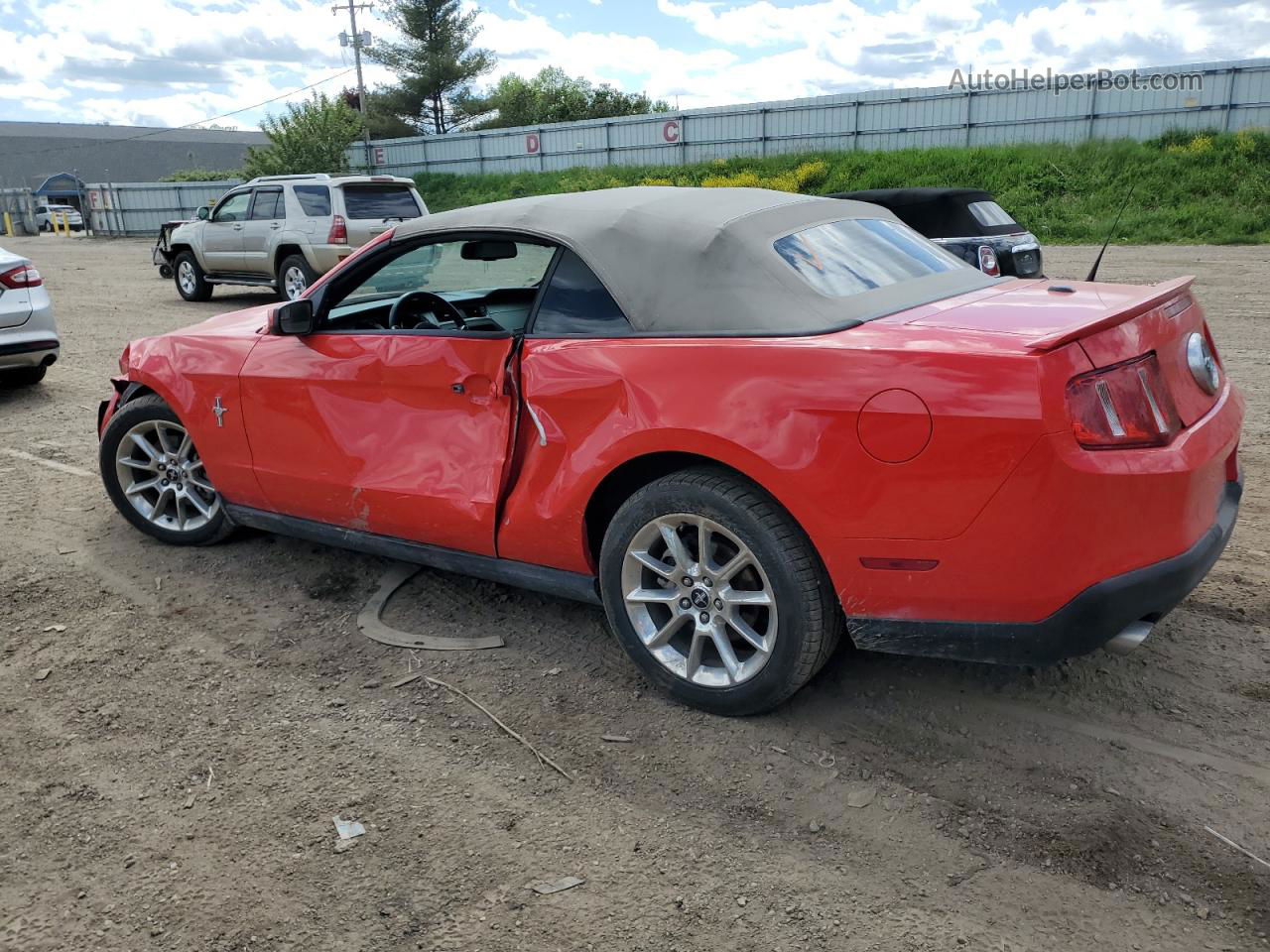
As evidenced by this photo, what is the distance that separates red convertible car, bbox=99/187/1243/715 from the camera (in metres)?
2.69

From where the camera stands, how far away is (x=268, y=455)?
4367mm

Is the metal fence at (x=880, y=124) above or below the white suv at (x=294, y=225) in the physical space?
above

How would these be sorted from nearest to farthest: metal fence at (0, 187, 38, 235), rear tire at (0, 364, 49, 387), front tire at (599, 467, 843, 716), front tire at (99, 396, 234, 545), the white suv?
front tire at (599, 467, 843, 716)
front tire at (99, 396, 234, 545)
rear tire at (0, 364, 49, 387)
the white suv
metal fence at (0, 187, 38, 235)

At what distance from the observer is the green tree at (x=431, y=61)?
6550 centimetres

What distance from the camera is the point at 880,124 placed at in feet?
100

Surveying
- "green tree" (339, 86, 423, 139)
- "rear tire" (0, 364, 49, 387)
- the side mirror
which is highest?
"green tree" (339, 86, 423, 139)

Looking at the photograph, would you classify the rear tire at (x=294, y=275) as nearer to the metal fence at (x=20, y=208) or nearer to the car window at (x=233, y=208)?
the car window at (x=233, y=208)

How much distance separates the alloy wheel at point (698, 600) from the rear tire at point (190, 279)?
14.7 meters

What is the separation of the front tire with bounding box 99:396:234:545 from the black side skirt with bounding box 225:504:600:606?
0.89ft

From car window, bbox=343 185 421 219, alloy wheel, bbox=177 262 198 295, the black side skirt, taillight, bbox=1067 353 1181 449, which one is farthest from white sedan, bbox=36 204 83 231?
taillight, bbox=1067 353 1181 449

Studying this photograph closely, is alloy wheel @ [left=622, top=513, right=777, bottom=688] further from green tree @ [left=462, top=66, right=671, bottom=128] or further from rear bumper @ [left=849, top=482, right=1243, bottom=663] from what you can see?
green tree @ [left=462, top=66, right=671, bottom=128]

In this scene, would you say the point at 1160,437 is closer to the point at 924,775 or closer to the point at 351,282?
the point at 924,775

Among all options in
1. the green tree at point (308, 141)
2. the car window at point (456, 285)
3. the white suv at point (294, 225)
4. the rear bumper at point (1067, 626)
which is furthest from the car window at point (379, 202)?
the green tree at point (308, 141)

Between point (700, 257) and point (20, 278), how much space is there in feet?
23.8
